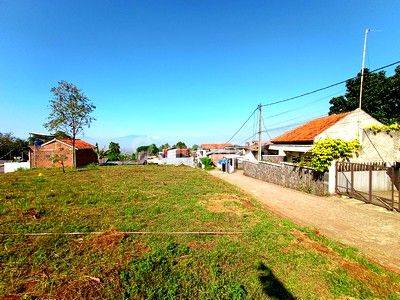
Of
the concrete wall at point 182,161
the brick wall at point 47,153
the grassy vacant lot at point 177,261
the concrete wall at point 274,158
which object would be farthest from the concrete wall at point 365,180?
the brick wall at point 47,153

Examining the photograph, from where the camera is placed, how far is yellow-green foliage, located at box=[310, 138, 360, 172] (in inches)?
632

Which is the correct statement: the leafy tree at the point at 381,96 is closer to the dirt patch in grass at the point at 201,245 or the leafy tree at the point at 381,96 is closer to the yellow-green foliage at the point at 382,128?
the yellow-green foliage at the point at 382,128

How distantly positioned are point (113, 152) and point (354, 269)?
7268 cm

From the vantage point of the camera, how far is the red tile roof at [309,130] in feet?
71.1

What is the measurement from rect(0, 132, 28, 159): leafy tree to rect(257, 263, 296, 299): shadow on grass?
7198 cm

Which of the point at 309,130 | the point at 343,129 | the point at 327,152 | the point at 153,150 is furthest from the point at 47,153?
the point at 153,150

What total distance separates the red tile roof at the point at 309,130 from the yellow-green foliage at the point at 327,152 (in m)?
4.14

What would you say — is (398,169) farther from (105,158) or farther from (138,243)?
(105,158)

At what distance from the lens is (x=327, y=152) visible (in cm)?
1605

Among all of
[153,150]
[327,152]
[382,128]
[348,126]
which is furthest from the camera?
[153,150]

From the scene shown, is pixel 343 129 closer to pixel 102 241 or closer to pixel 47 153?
pixel 102 241

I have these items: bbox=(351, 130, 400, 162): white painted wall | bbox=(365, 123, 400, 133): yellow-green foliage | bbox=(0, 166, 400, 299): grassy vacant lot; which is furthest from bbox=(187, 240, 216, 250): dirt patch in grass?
bbox=(365, 123, 400, 133): yellow-green foliage

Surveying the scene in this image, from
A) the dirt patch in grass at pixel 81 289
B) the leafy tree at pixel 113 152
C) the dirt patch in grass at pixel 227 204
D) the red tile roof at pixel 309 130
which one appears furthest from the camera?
the leafy tree at pixel 113 152

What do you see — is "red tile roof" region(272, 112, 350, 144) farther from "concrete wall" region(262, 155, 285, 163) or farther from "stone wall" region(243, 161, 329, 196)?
"concrete wall" region(262, 155, 285, 163)
